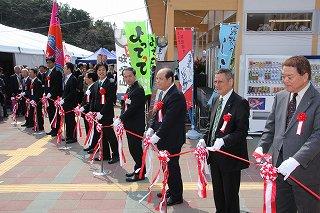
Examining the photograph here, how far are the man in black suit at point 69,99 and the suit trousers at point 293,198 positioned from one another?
235 inches

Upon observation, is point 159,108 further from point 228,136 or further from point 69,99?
point 69,99

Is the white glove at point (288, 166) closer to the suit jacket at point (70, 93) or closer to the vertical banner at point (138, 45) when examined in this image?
the vertical banner at point (138, 45)

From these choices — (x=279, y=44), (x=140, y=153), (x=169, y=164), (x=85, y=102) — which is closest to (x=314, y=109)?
(x=169, y=164)

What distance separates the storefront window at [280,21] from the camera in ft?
28.8

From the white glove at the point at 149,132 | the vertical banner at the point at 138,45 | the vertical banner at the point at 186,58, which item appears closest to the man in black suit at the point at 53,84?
the vertical banner at the point at 138,45

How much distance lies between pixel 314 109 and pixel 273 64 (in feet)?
18.9

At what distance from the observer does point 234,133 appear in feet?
11.3

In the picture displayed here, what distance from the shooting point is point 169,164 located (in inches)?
175

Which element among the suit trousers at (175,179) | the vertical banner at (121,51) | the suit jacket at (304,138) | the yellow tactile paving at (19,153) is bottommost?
the yellow tactile paving at (19,153)

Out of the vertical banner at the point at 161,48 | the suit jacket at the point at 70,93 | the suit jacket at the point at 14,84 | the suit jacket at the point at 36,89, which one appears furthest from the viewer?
the suit jacket at the point at 14,84

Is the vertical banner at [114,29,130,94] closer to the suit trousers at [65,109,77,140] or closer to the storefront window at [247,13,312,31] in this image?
the suit trousers at [65,109,77,140]

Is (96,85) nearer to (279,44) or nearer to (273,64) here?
(273,64)

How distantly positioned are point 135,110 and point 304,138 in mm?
3092

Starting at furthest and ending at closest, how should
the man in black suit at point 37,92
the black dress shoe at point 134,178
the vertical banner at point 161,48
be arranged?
the vertical banner at point 161,48, the man in black suit at point 37,92, the black dress shoe at point 134,178
